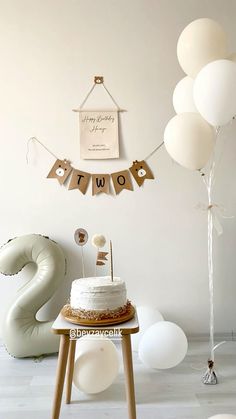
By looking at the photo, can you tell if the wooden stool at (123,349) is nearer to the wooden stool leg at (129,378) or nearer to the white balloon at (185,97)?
the wooden stool leg at (129,378)

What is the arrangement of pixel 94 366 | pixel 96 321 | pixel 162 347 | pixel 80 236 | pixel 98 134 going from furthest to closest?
1. pixel 98 134
2. pixel 162 347
3. pixel 80 236
4. pixel 94 366
5. pixel 96 321

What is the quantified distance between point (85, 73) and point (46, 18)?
46cm

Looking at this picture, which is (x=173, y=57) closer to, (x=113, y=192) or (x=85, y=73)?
(x=85, y=73)

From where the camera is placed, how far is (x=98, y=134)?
114 inches

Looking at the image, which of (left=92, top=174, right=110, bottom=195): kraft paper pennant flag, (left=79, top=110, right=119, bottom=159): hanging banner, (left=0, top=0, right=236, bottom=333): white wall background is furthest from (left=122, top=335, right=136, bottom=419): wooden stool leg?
(left=79, top=110, right=119, bottom=159): hanging banner

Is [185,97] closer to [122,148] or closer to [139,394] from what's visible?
[122,148]

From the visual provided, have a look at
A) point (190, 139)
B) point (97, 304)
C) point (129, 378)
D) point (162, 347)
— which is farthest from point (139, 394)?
point (190, 139)

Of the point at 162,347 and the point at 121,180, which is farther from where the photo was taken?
the point at 121,180

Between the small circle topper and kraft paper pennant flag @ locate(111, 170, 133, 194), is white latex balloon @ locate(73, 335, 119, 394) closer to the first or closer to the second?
the small circle topper

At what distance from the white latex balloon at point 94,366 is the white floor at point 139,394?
0.09 m

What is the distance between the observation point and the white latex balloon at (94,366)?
2051mm

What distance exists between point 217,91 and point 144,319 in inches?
57.2

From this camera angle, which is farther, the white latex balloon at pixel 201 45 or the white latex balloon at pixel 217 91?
the white latex balloon at pixel 201 45

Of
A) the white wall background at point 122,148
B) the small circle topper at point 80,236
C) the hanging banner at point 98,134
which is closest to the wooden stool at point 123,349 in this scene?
the small circle topper at point 80,236
